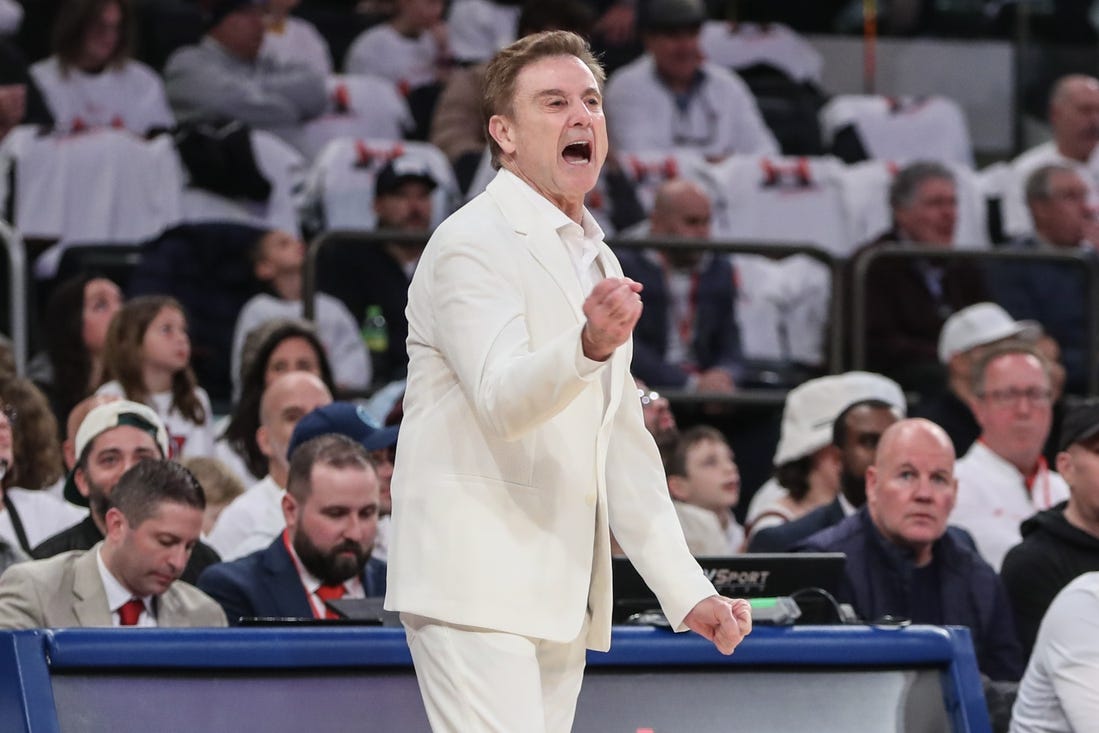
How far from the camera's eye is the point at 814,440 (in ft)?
22.8

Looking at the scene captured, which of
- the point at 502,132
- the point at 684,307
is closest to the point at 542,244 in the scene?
the point at 502,132

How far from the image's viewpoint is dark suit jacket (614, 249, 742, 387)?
8.12 m

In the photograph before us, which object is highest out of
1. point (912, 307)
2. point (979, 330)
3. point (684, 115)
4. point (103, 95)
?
point (103, 95)

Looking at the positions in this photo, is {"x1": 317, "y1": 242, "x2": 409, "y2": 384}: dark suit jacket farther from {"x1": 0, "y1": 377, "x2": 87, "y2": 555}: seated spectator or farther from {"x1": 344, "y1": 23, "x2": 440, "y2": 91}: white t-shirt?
{"x1": 344, "y1": 23, "x2": 440, "y2": 91}: white t-shirt

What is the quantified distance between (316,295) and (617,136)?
2596mm

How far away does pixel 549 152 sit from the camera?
10.4 ft

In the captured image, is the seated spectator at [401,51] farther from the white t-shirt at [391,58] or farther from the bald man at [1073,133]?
the bald man at [1073,133]

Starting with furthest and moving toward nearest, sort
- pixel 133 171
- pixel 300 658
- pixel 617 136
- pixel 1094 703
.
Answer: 1. pixel 617 136
2. pixel 133 171
3. pixel 1094 703
4. pixel 300 658

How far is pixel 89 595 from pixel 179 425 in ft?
7.08

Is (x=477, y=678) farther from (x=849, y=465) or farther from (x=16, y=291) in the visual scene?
(x=16, y=291)

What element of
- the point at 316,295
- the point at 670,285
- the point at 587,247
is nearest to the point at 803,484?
the point at 670,285

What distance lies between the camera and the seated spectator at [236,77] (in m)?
9.52

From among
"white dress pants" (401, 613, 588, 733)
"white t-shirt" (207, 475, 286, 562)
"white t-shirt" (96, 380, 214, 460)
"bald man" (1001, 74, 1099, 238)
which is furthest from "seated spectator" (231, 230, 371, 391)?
Answer: "white dress pants" (401, 613, 588, 733)

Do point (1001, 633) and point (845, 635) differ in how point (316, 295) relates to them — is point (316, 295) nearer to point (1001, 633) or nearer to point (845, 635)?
point (1001, 633)
